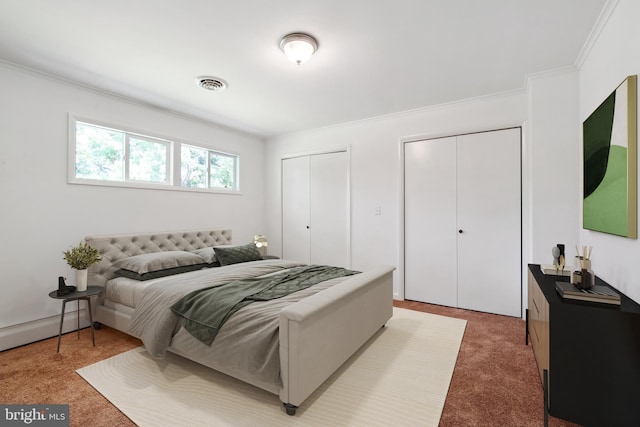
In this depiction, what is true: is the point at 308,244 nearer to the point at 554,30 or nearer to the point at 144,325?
the point at 144,325

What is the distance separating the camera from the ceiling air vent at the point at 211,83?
2.89 metres

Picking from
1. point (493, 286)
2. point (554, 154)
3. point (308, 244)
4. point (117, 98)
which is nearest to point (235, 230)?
point (308, 244)

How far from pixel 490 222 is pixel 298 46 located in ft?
9.27

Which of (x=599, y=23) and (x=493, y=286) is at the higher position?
(x=599, y=23)

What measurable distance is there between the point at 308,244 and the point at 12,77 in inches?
149

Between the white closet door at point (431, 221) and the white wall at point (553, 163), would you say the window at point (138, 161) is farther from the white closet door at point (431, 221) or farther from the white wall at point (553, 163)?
the white wall at point (553, 163)

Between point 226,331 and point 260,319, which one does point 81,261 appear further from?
point 260,319

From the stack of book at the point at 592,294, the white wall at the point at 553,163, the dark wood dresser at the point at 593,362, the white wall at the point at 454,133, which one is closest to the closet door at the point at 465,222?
the white wall at the point at 454,133

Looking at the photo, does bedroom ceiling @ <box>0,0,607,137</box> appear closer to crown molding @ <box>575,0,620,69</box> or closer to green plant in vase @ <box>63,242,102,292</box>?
crown molding @ <box>575,0,620,69</box>

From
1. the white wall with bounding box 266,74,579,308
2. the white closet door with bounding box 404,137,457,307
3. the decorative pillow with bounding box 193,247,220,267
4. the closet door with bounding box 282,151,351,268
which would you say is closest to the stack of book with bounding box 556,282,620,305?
the white wall with bounding box 266,74,579,308

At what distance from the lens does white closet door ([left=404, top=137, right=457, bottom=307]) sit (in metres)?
3.62

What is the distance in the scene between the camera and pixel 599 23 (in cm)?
203

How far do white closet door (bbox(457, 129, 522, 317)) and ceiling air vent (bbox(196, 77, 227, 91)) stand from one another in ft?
9.31

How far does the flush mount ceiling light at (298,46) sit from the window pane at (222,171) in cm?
257
